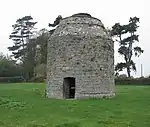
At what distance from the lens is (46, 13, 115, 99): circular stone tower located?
1053 inches

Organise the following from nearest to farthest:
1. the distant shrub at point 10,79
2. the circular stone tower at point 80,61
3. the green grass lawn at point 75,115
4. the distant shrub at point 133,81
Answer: the green grass lawn at point 75,115
the circular stone tower at point 80,61
the distant shrub at point 133,81
the distant shrub at point 10,79

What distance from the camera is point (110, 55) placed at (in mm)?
28531

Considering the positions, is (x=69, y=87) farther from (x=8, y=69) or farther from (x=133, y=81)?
(x=8, y=69)

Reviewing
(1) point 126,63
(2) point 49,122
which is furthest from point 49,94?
Result: (1) point 126,63

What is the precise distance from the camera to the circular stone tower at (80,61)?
26.7 m

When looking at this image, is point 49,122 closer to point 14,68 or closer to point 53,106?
point 53,106

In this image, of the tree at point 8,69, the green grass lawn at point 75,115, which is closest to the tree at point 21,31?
the tree at point 8,69

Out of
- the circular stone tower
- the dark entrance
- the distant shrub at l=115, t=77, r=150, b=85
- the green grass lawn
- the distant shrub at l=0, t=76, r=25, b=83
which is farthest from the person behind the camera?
the distant shrub at l=0, t=76, r=25, b=83

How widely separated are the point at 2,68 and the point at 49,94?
136 feet

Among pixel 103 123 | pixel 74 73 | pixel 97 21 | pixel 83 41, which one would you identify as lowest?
pixel 103 123

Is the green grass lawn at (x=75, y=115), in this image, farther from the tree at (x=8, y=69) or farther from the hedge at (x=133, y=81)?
the tree at (x=8, y=69)

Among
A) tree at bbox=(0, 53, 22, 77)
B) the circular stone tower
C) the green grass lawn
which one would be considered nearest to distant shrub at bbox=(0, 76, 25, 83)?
tree at bbox=(0, 53, 22, 77)

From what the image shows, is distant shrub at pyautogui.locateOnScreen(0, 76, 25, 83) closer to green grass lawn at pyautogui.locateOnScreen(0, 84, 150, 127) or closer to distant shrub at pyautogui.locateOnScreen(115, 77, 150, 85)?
distant shrub at pyautogui.locateOnScreen(115, 77, 150, 85)

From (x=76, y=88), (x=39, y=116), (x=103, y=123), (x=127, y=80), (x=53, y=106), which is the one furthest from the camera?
(x=127, y=80)
